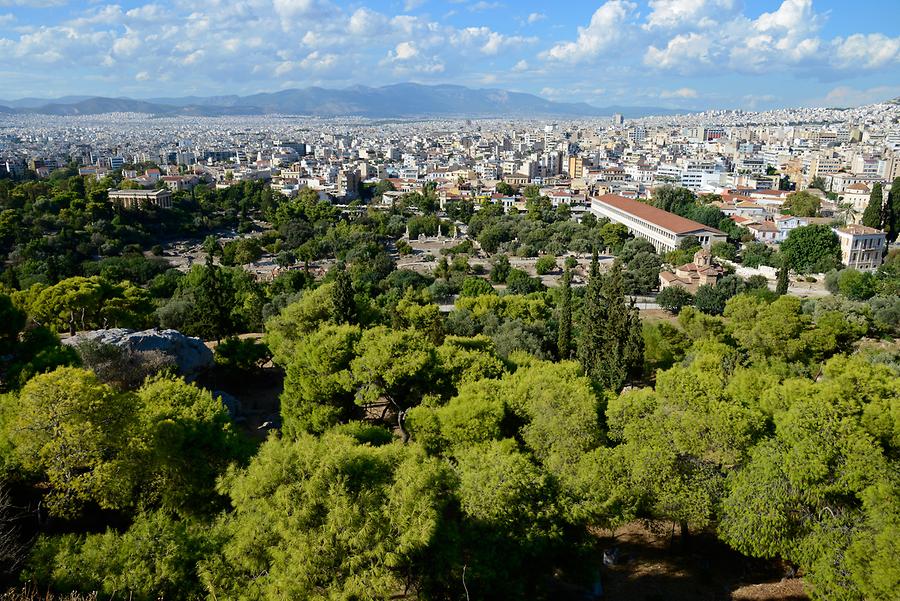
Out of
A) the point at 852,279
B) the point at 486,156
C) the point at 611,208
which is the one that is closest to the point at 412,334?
the point at 852,279

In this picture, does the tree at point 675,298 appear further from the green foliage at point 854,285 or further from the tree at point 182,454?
the tree at point 182,454

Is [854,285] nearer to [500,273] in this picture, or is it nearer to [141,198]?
[500,273]

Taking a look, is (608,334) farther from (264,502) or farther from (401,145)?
(401,145)

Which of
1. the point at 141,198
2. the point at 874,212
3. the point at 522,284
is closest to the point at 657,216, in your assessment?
the point at 874,212

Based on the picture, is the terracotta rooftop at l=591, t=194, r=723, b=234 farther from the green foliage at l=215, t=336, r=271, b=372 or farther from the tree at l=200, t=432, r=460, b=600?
the tree at l=200, t=432, r=460, b=600

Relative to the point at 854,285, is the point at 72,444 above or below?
above
